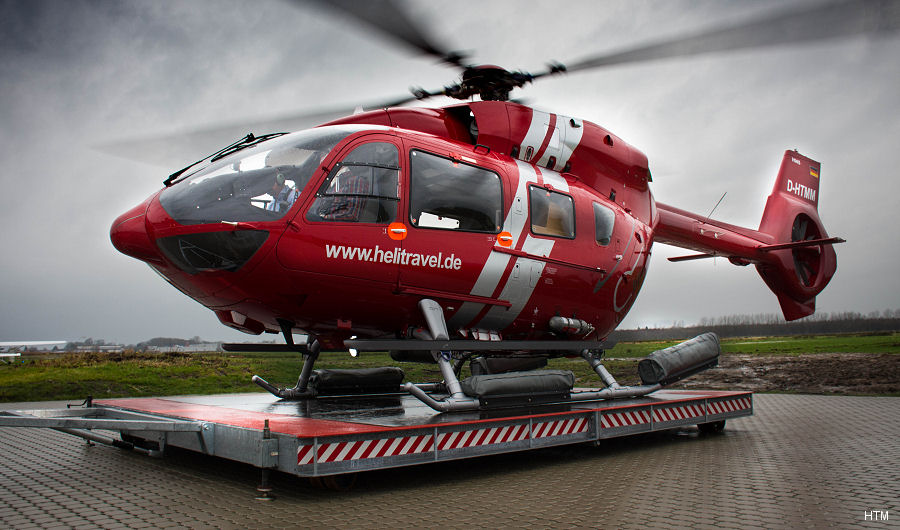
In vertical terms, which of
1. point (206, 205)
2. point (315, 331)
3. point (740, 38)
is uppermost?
point (740, 38)

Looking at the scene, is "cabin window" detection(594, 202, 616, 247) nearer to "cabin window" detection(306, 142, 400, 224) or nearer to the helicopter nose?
"cabin window" detection(306, 142, 400, 224)

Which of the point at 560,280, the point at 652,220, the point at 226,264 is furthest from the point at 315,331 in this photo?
the point at 652,220

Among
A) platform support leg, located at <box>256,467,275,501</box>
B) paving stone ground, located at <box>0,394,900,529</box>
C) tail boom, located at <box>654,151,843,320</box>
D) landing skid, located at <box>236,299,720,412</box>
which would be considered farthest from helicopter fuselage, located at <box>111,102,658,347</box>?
tail boom, located at <box>654,151,843,320</box>

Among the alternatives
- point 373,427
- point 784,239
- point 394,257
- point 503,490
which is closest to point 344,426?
point 373,427

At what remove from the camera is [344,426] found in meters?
5.20

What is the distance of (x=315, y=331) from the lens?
664 centimetres

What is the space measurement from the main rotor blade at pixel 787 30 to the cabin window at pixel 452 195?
1854mm

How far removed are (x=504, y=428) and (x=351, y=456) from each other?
1676 millimetres

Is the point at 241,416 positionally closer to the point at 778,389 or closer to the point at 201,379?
the point at 201,379

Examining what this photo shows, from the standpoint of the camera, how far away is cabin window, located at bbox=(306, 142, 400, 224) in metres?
5.78

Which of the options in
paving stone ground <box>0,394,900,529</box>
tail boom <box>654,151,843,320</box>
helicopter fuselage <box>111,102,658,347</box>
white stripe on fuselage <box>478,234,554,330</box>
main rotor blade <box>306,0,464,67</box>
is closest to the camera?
paving stone ground <box>0,394,900,529</box>

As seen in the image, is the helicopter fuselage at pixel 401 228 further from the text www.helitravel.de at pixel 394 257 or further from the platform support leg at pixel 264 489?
the platform support leg at pixel 264 489

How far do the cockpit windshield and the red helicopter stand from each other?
0.02 metres

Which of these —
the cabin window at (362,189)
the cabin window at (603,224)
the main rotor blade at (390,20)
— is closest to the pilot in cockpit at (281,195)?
the cabin window at (362,189)
